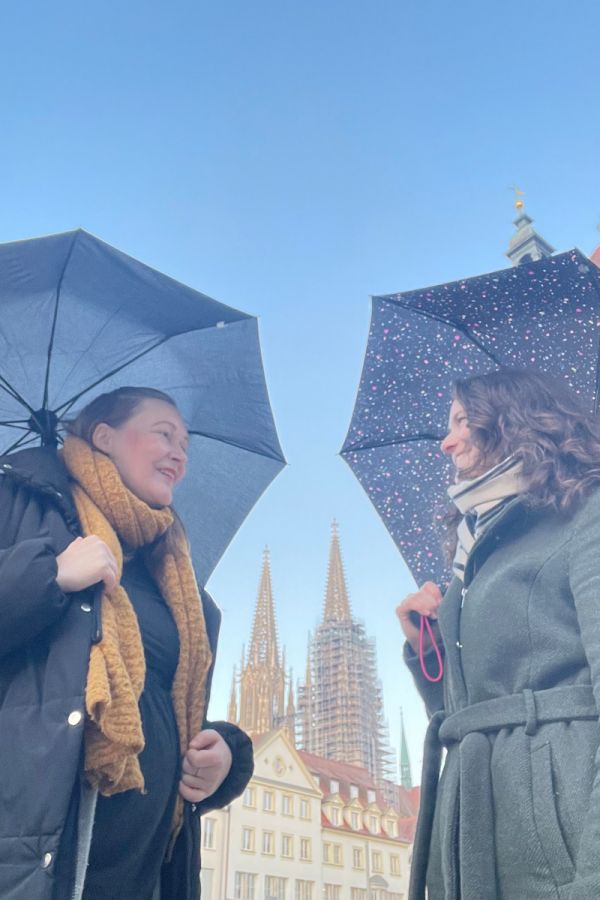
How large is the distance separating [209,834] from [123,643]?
33.5 m

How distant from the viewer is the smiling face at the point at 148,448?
246cm

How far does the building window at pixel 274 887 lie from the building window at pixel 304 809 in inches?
109

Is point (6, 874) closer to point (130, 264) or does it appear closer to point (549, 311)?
point (130, 264)

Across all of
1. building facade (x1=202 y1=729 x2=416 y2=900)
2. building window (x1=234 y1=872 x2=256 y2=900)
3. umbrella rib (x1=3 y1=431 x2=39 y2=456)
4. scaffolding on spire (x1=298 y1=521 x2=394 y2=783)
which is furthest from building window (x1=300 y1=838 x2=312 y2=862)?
umbrella rib (x1=3 y1=431 x2=39 y2=456)

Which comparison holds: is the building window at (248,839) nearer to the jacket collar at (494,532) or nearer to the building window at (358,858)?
the building window at (358,858)

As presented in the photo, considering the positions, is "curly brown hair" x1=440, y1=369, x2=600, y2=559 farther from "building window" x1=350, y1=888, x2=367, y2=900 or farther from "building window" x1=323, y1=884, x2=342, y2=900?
"building window" x1=350, y1=888, x2=367, y2=900

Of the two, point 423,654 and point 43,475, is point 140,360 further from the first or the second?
point 423,654

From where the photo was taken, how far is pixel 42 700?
176 centimetres

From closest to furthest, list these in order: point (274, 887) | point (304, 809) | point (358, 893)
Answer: point (274, 887) → point (304, 809) → point (358, 893)

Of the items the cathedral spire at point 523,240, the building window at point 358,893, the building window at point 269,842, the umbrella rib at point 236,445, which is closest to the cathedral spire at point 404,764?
the building window at point 358,893

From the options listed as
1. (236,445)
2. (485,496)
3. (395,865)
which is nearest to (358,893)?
(395,865)

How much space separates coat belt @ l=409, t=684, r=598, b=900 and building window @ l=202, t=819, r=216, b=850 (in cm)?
3269

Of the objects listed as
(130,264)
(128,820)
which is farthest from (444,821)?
(130,264)

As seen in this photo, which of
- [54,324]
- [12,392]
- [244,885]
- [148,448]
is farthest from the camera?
[244,885]
